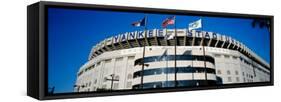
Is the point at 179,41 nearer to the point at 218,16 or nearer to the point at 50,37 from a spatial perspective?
the point at 218,16

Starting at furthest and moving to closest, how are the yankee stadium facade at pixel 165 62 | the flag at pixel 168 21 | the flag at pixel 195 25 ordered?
the flag at pixel 195 25
the flag at pixel 168 21
the yankee stadium facade at pixel 165 62

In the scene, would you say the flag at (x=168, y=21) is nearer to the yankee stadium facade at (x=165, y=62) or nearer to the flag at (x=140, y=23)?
the yankee stadium facade at (x=165, y=62)

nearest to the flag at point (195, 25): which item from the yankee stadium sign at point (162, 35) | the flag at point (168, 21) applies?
the yankee stadium sign at point (162, 35)

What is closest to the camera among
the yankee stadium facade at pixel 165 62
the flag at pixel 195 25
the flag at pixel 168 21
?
the yankee stadium facade at pixel 165 62

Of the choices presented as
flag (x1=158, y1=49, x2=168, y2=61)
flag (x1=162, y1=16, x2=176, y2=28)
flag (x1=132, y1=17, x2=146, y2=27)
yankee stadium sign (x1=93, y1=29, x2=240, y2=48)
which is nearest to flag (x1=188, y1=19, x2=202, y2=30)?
yankee stadium sign (x1=93, y1=29, x2=240, y2=48)

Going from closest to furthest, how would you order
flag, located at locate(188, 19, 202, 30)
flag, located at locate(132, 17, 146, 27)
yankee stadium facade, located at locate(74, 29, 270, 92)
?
yankee stadium facade, located at locate(74, 29, 270, 92) < flag, located at locate(132, 17, 146, 27) < flag, located at locate(188, 19, 202, 30)

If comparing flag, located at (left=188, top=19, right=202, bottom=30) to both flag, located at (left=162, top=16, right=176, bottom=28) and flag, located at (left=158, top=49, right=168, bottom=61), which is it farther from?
flag, located at (left=158, top=49, right=168, bottom=61)

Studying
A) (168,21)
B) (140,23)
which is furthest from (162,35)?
(140,23)

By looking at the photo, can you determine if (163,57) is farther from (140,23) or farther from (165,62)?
(140,23)

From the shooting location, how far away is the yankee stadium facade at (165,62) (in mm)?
7535

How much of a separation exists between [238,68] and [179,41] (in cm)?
153

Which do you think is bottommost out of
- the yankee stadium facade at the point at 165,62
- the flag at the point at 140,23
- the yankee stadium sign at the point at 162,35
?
the yankee stadium facade at the point at 165,62

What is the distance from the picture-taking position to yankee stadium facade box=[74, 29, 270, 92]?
7535 mm

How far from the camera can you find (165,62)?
26.6 ft
